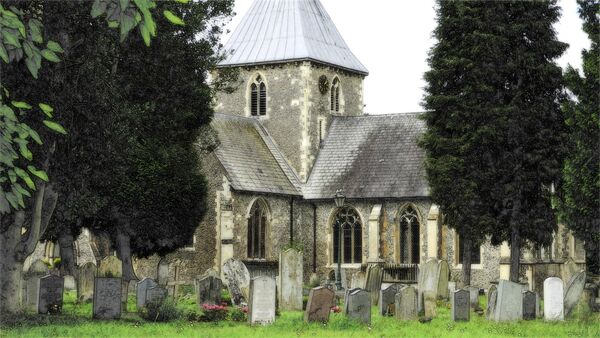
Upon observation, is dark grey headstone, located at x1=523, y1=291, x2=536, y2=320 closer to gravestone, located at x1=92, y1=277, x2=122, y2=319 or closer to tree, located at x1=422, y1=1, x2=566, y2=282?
gravestone, located at x1=92, y1=277, x2=122, y2=319

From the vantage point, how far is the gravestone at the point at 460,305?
22719 millimetres

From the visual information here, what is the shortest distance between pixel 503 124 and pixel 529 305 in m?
10.8

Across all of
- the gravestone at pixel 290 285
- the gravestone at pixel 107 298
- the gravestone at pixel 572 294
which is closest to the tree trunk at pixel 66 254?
the gravestone at pixel 290 285

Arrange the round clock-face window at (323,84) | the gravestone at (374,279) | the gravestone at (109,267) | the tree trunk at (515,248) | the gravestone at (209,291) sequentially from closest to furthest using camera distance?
the gravestone at (209,291), the gravestone at (109,267), the gravestone at (374,279), the tree trunk at (515,248), the round clock-face window at (323,84)

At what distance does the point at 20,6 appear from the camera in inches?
766

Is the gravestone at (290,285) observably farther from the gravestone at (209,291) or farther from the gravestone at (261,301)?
the gravestone at (261,301)

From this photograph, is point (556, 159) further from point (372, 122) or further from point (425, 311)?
point (372, 122)

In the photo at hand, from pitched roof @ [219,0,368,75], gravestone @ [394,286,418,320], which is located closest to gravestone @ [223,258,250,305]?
gravestone @ [394,286,418,320]

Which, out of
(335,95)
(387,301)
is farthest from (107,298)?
(335,95)

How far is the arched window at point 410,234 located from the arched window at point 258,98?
9.07m

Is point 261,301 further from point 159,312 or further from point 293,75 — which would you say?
point 293,75

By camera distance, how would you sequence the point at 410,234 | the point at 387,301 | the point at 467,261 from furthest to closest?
the point at 410,234
the point at 467,261
the point at 387,301

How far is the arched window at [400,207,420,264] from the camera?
43438 mm

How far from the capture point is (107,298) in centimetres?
2144
